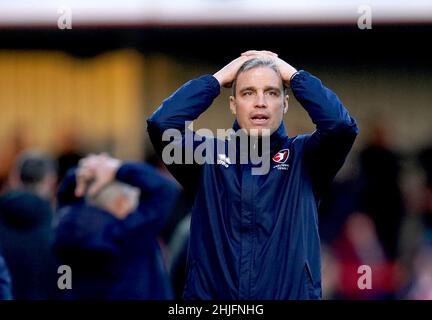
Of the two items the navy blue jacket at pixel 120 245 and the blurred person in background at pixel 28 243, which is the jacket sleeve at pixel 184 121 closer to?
the navy blue jacket at pixel 120 245

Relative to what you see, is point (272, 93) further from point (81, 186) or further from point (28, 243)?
point (28, 243)

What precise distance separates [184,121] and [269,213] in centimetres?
60

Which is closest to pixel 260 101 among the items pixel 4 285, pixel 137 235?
pixel 4 285

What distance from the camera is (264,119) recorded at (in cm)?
591

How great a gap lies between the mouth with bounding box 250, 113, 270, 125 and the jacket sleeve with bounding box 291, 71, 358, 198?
0.17 metres

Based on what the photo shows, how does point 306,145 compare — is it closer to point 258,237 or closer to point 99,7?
point 258,237

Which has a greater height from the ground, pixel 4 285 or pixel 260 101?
pixel 260 101

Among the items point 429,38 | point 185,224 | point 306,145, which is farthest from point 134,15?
point 306,145

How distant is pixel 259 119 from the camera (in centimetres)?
591

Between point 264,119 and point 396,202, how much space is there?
20.4 feet

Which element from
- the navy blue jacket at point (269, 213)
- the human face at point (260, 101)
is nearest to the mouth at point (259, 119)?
the human face at point (260, 101)

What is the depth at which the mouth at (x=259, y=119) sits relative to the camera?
19.4ft

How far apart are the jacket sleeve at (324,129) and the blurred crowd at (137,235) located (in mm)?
624

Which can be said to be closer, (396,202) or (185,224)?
(185,224)
